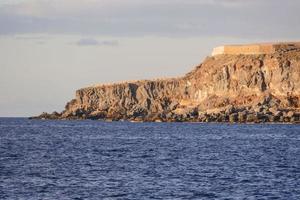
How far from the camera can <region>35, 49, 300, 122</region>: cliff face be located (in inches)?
5844

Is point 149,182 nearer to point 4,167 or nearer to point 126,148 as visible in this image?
point 4,167

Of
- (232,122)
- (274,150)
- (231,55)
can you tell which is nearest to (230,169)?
(274,150)

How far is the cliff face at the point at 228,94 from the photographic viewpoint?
14844 cm

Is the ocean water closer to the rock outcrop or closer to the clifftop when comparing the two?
the rock outcrop

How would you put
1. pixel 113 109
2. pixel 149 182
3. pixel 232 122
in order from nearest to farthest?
pixel 149 182
pixel 232 122
pixel 113 109

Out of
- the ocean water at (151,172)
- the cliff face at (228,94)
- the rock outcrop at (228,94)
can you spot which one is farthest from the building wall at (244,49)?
the ocean water at (151,172)

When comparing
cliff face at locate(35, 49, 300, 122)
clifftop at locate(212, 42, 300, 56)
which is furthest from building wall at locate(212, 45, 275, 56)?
cliff face at locate(35, 49, 300, 122)

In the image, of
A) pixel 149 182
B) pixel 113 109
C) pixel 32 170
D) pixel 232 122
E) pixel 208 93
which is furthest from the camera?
pixel 113 109

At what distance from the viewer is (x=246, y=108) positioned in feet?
493

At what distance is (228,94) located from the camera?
6452 inches

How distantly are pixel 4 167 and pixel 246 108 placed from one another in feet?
336

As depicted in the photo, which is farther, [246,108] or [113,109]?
[113,109]

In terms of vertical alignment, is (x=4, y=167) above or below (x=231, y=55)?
below

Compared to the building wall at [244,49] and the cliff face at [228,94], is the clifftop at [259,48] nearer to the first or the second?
the building wall at [244,49]
